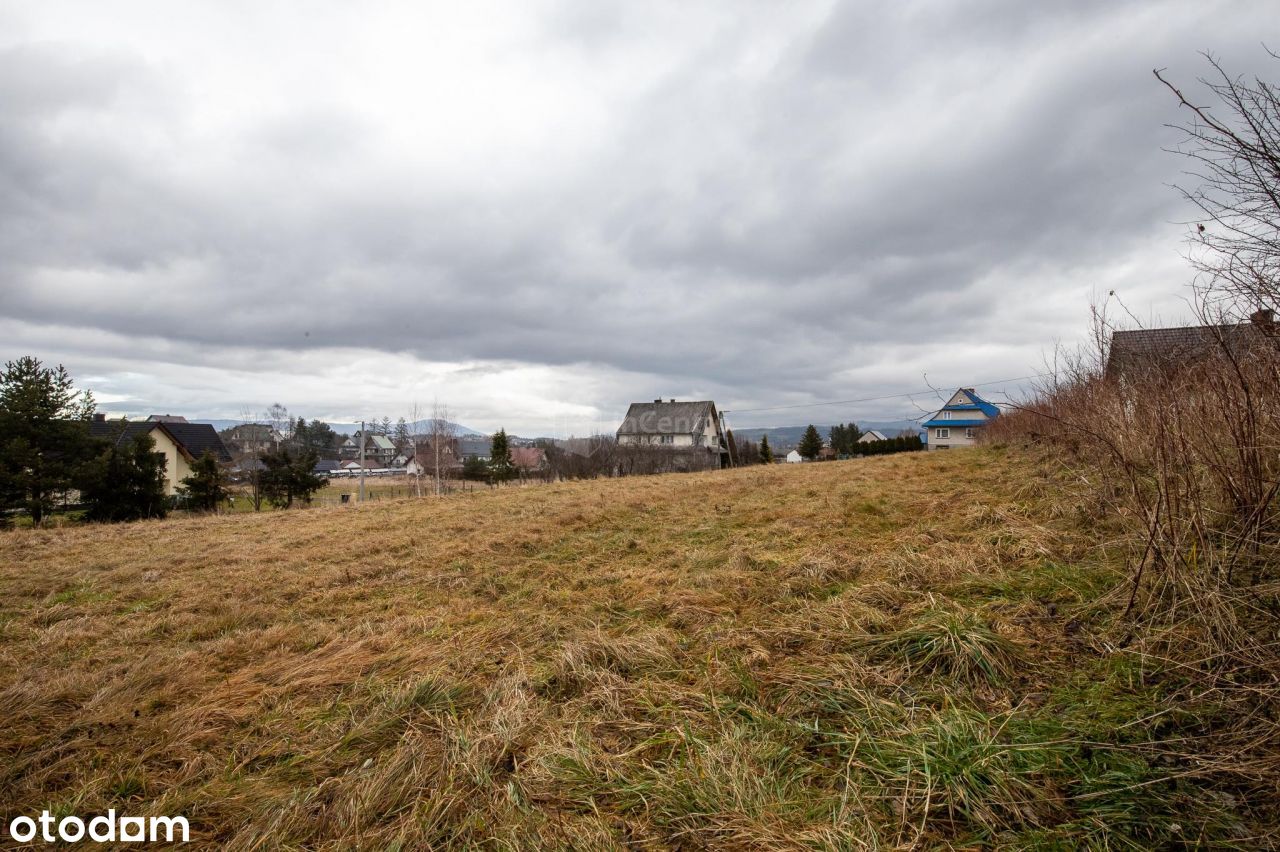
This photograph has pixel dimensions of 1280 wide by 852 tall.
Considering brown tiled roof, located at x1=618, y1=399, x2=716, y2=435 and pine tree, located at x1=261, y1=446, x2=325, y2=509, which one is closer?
pine tree, located at x1=261, y1=446, x2=325, y2=509

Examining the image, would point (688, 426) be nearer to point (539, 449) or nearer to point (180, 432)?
point (539, 449)

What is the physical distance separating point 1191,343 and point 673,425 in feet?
131

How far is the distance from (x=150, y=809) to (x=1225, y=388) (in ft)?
15.8

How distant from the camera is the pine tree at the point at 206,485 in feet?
70.8

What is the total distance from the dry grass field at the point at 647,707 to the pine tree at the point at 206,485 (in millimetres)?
20139

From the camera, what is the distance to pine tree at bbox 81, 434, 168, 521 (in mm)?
18516

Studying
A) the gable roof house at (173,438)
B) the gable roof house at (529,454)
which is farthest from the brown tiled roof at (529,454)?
the gable roof house at (173,438)

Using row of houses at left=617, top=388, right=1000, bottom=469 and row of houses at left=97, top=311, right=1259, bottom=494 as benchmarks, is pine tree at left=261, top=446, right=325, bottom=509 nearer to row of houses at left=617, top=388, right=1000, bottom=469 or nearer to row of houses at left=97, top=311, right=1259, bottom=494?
row of houses at left=97, top=311, right=1259, bottom=494

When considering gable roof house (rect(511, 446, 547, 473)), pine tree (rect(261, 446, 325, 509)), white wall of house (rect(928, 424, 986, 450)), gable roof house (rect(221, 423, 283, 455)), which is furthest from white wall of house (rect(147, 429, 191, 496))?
white wall of house (rect(928, 424, 986, 450))

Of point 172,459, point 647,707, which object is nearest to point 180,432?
point 172,459

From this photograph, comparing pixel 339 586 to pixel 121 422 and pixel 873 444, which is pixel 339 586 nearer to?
pixel 121 422

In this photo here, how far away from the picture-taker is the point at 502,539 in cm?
714

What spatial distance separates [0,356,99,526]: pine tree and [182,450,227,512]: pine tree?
3.13 meters

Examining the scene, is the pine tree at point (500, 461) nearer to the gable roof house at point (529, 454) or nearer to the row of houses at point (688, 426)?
the row of houses at point (688, 426)
